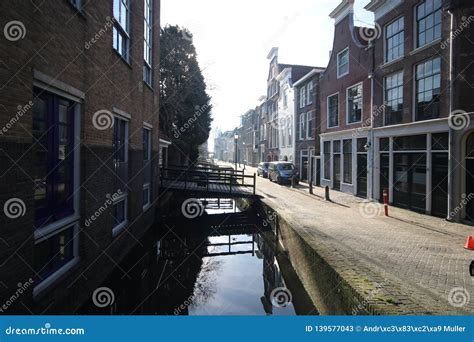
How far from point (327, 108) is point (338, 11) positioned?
18.7 ft

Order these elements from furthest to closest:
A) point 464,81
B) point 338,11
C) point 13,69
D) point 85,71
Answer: point 338,11
point 464,81
point 85,71
point 13,69

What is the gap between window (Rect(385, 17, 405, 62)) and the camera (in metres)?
13.5

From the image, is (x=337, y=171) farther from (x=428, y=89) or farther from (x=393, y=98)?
(x=428, y=89)

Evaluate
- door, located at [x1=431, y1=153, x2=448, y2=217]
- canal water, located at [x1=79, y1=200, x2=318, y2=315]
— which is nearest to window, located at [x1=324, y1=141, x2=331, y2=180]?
door, located at [x1=431, y1=153, x2=448, y2=217]

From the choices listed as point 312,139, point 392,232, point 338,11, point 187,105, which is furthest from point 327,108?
point 392,232

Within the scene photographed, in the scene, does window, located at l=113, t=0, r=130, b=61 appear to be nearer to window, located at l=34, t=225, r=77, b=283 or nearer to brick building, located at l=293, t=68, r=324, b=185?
window, located at l=34, t=225, r=77, b=283

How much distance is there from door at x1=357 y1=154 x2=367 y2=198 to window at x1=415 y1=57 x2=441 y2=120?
4500mm

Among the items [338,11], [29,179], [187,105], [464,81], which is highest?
[338,11]

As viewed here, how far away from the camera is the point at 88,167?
6.05 meters

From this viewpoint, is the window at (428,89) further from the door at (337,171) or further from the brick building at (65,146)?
the brick building at (65,146)

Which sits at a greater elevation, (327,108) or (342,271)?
(327,108)

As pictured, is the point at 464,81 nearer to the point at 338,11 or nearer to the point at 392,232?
the point at 392,232

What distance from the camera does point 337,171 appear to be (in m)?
19.9

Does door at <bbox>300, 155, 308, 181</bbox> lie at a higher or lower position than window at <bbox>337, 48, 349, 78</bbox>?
lower
